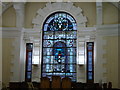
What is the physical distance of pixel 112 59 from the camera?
9.04m

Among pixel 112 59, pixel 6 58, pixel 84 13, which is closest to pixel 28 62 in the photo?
pixel 6 58

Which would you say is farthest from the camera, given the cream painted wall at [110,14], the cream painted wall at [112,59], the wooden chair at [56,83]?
the cream painted wall at [110,14]

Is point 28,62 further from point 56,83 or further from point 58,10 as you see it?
point 56,83

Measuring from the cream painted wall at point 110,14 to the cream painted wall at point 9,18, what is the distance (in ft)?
11.6

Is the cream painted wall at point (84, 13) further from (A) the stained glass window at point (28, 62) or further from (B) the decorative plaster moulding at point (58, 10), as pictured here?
(A) the stained glass window at point (28, 62)

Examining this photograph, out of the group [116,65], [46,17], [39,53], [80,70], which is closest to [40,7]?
[46,17]

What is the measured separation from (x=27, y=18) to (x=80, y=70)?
295 centimetres

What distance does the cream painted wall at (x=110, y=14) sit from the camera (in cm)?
933

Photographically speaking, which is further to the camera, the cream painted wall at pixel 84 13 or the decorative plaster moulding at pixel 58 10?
the decorative plaster moulding at pixel 58 10

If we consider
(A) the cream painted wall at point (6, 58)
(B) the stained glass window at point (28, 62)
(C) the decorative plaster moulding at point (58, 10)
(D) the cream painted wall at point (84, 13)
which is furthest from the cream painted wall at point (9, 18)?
(B) the stained glass window at point (28, 62)

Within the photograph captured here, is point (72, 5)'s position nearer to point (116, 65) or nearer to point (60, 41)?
point (60, 41)

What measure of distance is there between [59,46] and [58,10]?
4.63ft

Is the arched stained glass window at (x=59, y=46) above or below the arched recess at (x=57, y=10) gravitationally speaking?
below

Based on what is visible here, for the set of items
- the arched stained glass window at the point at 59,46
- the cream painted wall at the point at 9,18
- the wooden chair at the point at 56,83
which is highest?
the cream painted wall at the point at 9,18
